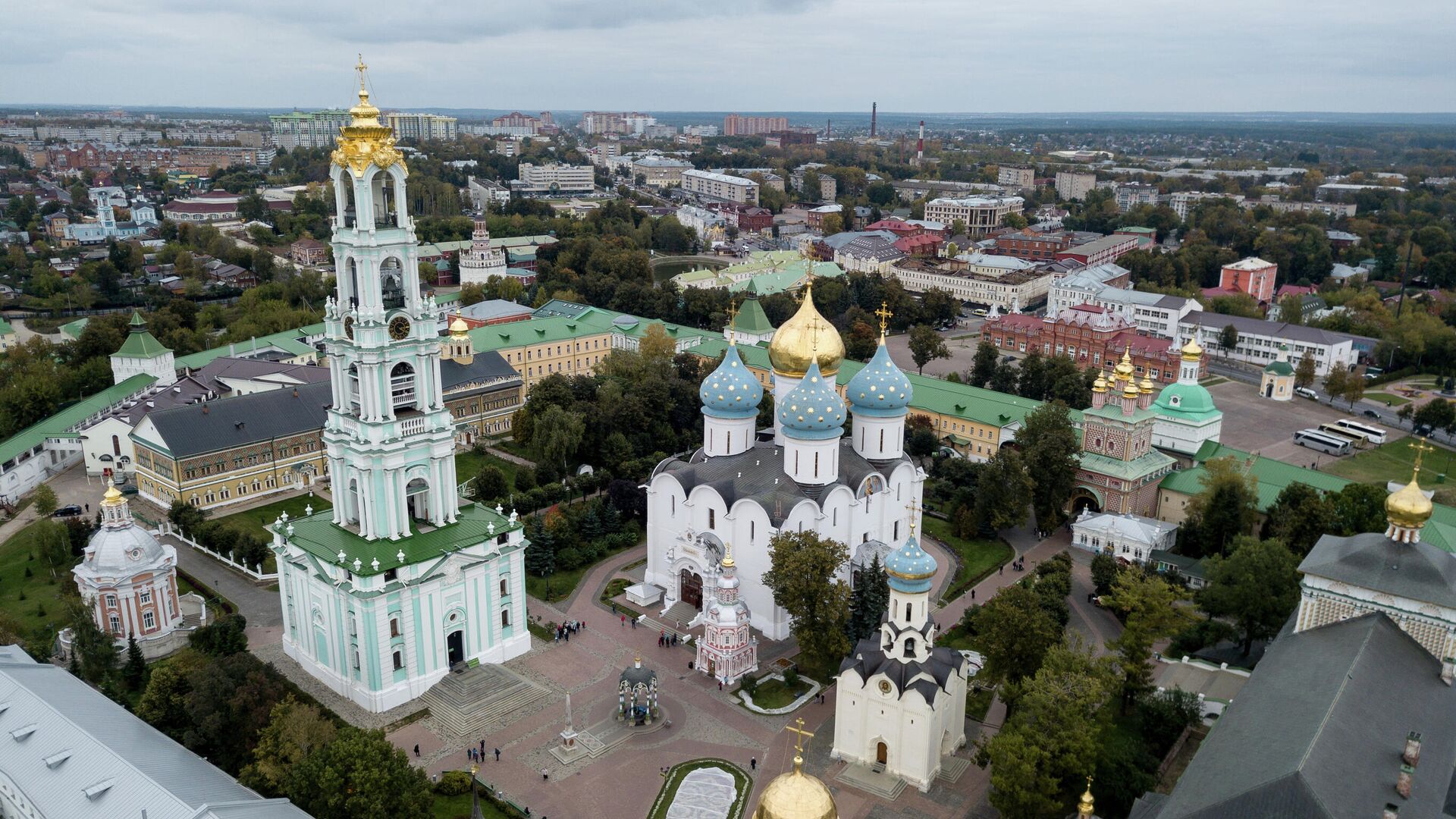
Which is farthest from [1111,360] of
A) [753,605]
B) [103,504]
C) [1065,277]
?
[103,504]

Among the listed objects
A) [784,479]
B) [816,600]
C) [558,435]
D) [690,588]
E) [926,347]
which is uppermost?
[784,479]

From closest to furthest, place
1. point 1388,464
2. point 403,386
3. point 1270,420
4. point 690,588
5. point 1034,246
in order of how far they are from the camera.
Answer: point 403,386 → point 690,588 → point 1388,464 → point 1270,420 → point 1034,246

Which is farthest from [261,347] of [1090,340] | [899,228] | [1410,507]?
[899,228]

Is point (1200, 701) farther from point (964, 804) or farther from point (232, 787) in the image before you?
point (232, 787)

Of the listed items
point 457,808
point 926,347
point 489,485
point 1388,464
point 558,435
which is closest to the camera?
point 457,808

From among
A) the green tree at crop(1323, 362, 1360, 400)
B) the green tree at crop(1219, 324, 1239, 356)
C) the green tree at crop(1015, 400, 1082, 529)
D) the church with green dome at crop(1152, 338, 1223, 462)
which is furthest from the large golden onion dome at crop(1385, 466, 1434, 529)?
the green tree at crop(1219, 324, 1239, 356)

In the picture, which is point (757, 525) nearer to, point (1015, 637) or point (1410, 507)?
point (1015, 637)

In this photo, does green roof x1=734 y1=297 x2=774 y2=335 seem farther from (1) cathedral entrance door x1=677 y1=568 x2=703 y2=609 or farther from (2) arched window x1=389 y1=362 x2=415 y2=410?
(2) arched window x1=389 y1=362 x2=415 y2=410
